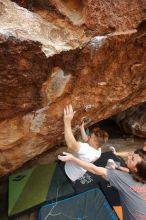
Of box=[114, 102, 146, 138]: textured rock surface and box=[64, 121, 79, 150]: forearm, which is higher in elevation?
box=[114, 102, 146, 138]: textured rock surface

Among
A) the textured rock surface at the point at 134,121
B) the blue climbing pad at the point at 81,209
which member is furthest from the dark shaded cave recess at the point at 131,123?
the blue climbing pad at the point at 81,209

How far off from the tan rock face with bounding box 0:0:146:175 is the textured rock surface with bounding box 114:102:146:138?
1.32 m

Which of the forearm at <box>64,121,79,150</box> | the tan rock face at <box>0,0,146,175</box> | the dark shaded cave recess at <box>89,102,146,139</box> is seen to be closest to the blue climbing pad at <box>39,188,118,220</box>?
the tan rock face at <box>0,0,146,175</box>

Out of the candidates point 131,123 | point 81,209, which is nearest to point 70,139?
point 81,209

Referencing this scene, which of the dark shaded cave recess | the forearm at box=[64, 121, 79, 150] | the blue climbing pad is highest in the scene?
the dark shaded cave recess

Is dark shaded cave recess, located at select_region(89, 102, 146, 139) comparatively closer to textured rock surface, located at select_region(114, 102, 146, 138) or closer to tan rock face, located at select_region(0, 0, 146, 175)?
textured rock surface, located at select_region(114, 102, 146, 138)

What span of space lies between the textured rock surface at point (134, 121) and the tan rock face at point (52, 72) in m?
1.32

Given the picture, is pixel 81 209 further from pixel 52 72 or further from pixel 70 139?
pixel 52 72

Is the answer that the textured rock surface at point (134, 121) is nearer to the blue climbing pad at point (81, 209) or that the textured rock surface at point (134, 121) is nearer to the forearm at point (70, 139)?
the blue climbing pad at point (81, 209)

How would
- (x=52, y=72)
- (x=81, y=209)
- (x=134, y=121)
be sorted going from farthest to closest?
1. (x=134, y=121)
2. (x=81, y=209)
3. (x=52, y=72)

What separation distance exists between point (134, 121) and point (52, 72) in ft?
7.58

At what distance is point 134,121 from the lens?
4.34m

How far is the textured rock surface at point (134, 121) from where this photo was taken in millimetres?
4293

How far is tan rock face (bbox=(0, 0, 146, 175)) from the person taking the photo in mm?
2084
